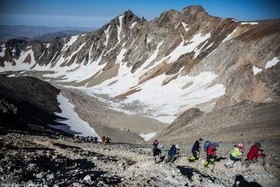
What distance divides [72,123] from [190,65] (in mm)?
49894

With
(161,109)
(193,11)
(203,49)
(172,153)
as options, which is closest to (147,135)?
(161,109)

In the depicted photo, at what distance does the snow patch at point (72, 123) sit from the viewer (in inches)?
2223

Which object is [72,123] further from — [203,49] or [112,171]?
[203,49]

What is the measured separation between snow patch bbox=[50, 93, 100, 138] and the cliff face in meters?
18.3

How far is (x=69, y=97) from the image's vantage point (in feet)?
301

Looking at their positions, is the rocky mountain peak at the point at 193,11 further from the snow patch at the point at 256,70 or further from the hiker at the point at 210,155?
the hiker at the point at 210,155

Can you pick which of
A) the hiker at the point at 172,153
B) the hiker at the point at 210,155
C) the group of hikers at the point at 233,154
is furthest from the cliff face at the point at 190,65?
the hiker at the point at 172,153

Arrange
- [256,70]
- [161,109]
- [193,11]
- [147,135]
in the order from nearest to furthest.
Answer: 1. [147,135]
2. [256,70]
3. [161,109]
4. [193,11]

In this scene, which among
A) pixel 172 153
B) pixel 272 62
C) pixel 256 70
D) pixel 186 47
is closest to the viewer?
pixel 172 153

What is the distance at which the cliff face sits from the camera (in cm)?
5481

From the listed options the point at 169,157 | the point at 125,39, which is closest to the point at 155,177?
the point at 169,157

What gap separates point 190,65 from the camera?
320 feet

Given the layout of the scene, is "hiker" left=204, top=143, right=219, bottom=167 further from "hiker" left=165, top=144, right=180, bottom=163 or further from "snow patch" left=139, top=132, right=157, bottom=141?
"snow patch" left=139, top=132, right=157, bottom=141

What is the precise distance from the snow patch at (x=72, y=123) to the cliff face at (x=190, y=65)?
18.3 meters
